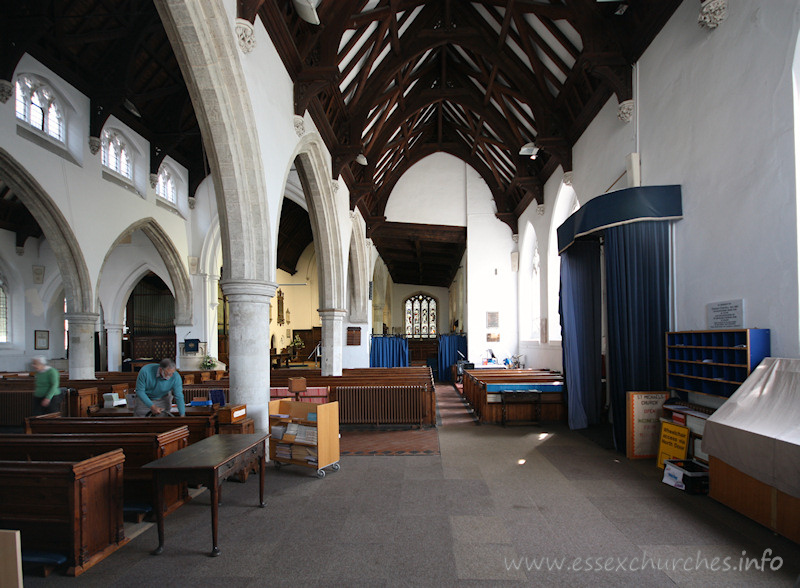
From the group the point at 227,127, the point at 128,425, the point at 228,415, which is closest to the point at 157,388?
the point at 128,425

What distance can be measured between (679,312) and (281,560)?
187 inches

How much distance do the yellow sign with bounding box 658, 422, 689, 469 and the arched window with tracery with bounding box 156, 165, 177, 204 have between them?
11.6m

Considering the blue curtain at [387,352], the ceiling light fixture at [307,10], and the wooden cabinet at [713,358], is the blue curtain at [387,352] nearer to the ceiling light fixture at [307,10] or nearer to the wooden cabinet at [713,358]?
the wooden cabinet at [713,358]

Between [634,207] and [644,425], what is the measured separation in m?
2.45

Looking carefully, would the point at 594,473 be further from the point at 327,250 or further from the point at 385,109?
the point at 385,109

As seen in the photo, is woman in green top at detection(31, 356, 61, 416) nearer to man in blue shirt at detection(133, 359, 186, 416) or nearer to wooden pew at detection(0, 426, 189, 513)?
man in blue shirt at detection(133, 359, 186, 416)

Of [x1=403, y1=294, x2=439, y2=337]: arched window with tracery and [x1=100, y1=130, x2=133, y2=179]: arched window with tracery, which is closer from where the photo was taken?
[x1=100, y1=130, x2=133, y2=179]: arched window with tracery

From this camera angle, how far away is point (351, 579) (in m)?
2.71

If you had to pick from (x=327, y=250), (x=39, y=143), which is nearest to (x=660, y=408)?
(x=327, y=250)

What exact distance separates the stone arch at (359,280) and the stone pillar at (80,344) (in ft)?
21.6

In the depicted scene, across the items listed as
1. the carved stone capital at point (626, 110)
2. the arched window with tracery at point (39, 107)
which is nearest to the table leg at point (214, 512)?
the carved stone capital at point (626, 110)

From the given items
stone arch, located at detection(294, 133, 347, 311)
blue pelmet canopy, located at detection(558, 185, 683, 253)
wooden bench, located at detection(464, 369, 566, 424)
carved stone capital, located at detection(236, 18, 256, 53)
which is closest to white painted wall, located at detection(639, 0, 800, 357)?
blue pelmet canopy, located at detection(558, 185, 683, 253)

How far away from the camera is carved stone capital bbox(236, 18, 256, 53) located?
4684 millimetres

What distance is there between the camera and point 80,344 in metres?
8.94
